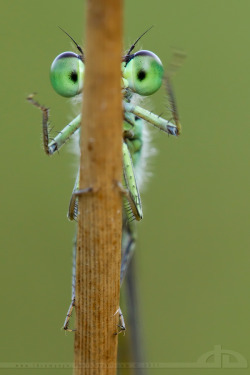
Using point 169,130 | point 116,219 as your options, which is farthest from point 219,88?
point 116,219

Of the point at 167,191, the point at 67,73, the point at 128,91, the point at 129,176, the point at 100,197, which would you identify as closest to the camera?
the point at 100,197

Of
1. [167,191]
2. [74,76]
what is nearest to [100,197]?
[74,76]

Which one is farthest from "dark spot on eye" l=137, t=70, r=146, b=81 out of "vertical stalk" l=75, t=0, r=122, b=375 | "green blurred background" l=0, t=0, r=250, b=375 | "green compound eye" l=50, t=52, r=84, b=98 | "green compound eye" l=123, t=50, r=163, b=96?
"green blurred background" l=0, t=0, r=250, b=375

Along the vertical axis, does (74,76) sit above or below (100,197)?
above

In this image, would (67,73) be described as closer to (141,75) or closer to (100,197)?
(141,75)

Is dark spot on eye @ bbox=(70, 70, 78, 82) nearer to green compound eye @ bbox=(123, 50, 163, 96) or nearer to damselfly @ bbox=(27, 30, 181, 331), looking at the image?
damselfly @ bbox=(27, 30, 181, 331)

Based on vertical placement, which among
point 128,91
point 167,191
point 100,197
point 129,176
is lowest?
point 100,197
